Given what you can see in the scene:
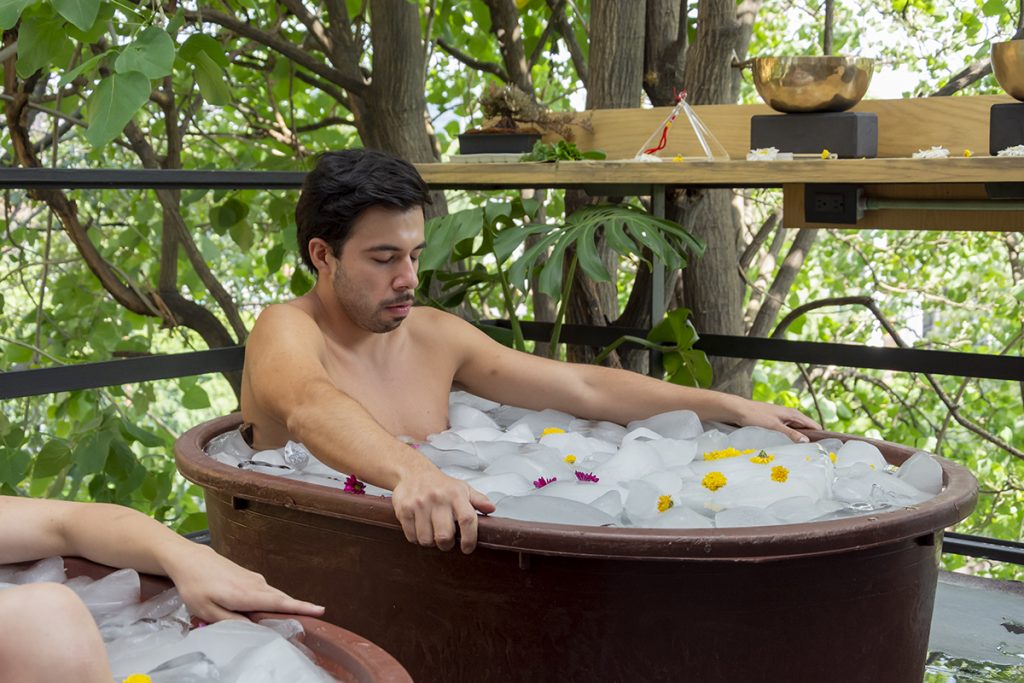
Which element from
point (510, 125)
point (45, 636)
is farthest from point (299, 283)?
point (45, 636)

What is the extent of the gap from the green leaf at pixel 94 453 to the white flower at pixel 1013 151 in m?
2.13

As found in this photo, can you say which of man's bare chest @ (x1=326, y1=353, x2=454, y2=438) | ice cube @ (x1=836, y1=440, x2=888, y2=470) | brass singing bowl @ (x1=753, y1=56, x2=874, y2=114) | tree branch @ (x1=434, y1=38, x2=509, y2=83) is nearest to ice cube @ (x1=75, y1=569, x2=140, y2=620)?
man's bare chest @ (x1=326, y1=353, x2=454, y2=438)

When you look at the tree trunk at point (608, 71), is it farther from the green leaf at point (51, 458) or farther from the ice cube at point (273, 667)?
the ice cube at point (273, 667)

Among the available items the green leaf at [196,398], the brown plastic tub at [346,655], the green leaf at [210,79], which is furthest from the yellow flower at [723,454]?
the green leaf at [196,398]

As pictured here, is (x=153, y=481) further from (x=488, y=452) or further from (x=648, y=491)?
(x=648, y=491)

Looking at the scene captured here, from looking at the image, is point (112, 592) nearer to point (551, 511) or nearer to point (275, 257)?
point (551, 511)

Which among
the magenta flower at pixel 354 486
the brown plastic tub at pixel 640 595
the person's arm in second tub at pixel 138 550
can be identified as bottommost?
the brown plastic tub at pixel 640 595

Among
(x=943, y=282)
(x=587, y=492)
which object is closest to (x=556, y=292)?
(x=587, y=492)

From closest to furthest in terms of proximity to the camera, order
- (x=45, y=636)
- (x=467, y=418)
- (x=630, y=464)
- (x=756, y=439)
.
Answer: (x=45, y=636)
(x=630, y=464)
(x=756, y=439)
(x=467, y=418)

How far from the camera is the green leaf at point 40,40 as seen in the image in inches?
102

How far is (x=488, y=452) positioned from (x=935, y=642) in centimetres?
101

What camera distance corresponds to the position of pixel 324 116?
18.5 ft

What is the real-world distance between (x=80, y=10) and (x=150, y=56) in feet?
0.53

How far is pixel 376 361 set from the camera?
2.25 metres
